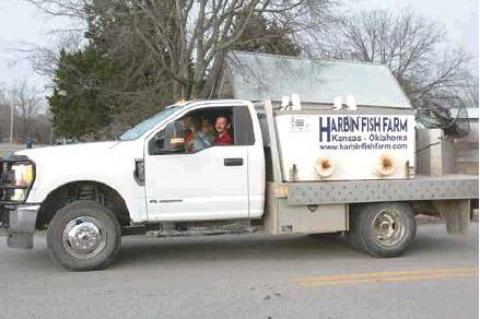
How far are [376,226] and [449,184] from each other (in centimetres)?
110

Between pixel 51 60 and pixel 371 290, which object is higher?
pixel 51 60

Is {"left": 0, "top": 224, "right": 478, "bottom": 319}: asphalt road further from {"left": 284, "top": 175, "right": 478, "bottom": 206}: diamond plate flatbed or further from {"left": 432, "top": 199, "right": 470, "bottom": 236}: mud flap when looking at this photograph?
{"left": 284, "top": 175, "right": 478, "bottom": 206}: diamond plate flatbed

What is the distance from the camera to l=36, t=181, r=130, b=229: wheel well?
769 centimetres

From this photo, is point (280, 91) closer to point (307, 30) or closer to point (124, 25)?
point (307, 30)

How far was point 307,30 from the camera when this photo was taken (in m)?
21.5

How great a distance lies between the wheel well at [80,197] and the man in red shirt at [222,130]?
139cm

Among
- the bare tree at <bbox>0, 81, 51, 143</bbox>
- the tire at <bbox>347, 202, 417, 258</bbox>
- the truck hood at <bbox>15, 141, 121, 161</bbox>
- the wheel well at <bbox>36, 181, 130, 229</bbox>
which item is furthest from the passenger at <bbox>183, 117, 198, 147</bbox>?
the bare tree at <bbox>0, 81, 51, 143</bbox>

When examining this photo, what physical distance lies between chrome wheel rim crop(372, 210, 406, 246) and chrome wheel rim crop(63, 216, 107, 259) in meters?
3.50

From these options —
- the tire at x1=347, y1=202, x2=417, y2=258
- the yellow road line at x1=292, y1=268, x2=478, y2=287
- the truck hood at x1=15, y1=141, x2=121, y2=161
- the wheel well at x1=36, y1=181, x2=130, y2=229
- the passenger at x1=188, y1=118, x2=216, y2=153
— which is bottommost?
the yellow road line at x1=292, y1=268, x2=478, y2=287

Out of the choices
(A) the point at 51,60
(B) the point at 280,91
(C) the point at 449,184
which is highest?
(A) the point at 51,60

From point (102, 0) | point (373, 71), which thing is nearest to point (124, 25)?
point (102, 0)

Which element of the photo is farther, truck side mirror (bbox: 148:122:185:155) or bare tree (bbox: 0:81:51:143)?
bare tree (bbox: 0:81:51:143)

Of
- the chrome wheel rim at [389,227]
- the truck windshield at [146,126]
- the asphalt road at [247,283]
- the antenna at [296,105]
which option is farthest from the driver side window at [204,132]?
the chrome wheel rim at [389,227]

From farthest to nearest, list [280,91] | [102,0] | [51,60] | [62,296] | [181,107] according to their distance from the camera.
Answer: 1. [51,60]
2. [102,0]
3. [280,91]
4. [181,107]
5. [62,296]
